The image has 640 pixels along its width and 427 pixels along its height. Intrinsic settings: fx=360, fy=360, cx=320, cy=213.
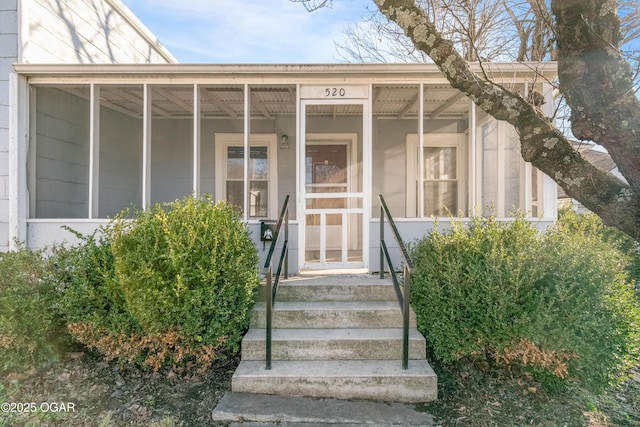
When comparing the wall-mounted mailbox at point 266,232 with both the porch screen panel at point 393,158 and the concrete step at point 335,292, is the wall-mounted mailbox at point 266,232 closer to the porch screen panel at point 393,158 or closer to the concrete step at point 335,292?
the concrete step at point 335,292

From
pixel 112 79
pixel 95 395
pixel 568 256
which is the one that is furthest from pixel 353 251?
pixel 112 79

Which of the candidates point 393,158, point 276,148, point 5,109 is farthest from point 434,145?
point 5,109

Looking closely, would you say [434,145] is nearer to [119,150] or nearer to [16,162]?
[119,150]

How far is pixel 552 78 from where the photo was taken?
15.4ft

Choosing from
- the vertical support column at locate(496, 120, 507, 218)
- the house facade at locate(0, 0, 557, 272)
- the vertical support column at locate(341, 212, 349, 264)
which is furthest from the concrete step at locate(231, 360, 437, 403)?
the vertical support column at locate(496, 120, 507, 218)

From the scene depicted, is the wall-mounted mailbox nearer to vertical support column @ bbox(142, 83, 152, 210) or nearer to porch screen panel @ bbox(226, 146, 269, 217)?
vertical support column @ bbox(142, 83, 152, 210)

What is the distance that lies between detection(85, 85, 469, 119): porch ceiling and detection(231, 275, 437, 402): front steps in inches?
104

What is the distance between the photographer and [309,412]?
8.78ft

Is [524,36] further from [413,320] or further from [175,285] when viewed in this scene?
[175,285]

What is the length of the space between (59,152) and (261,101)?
10.3 feet

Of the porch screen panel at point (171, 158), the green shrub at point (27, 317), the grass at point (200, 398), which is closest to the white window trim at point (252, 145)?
the porch screen panel at point (171, 158)

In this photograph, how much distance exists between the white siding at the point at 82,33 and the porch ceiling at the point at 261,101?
0.56m

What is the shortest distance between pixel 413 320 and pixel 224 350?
1826mm

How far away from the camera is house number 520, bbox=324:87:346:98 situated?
16.2ft
